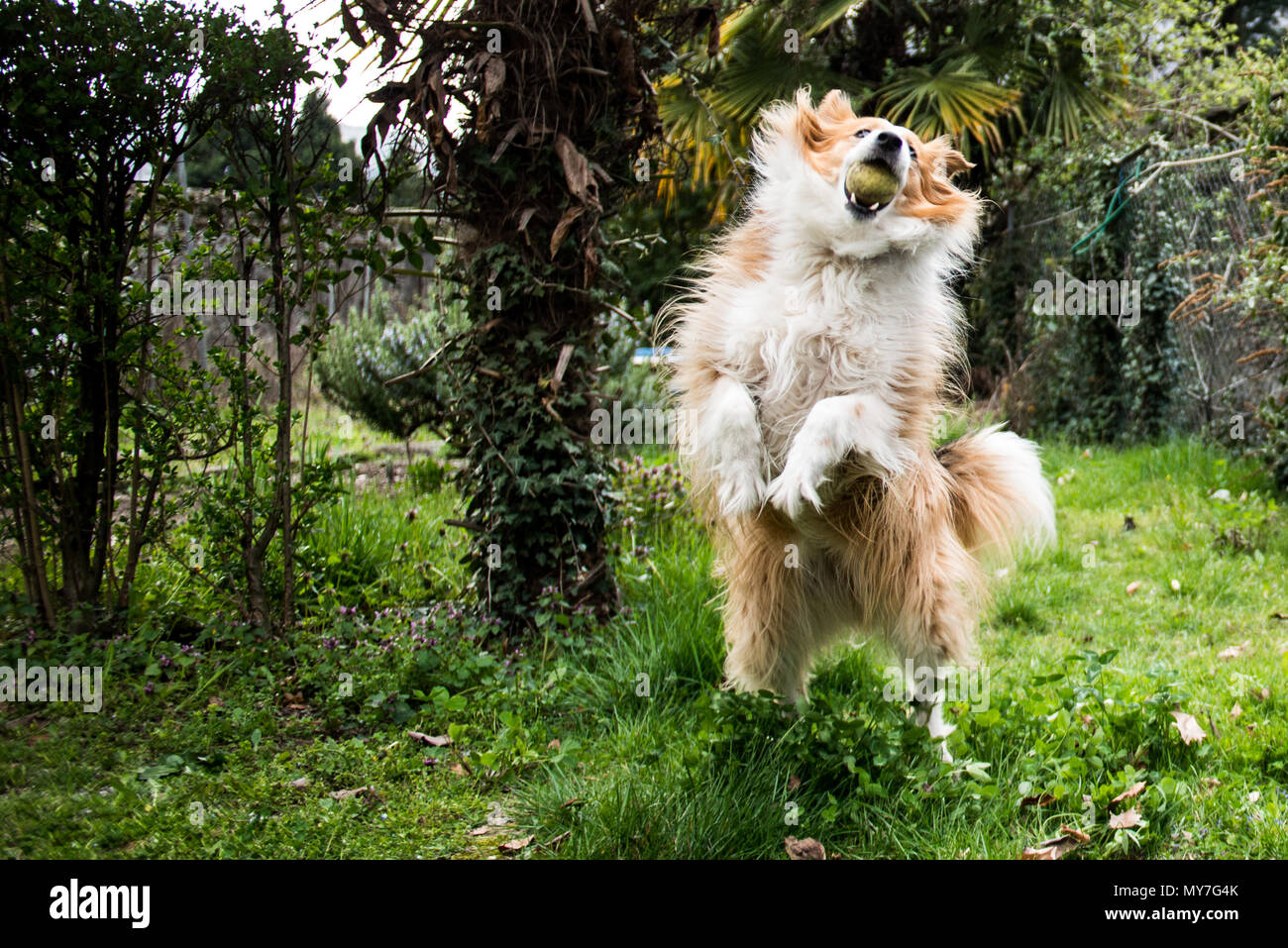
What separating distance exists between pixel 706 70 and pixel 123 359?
250 cm

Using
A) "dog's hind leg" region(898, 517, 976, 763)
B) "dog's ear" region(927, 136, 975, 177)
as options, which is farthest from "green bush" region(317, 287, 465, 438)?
"dog's ear" region(927, 136, 975, 177)

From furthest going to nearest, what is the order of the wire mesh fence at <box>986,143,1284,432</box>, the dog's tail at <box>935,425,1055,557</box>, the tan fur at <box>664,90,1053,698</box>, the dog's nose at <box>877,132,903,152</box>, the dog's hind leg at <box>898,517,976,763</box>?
1. the wire mesh fence at <box>986,143,1284,432</box>
2. the dog's tail at <box>935,425,1055,557</box>
3. the dog's hind leg at <box>898,517,976,763</box>
4. the tan fur at <box>664,90,1053,698</box>
5. the dog's nose at <box>877,132,903,152</box>

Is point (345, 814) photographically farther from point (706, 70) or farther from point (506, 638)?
point (706, 70)

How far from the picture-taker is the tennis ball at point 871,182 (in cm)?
222

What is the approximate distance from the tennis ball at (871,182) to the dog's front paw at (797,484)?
2.08ft

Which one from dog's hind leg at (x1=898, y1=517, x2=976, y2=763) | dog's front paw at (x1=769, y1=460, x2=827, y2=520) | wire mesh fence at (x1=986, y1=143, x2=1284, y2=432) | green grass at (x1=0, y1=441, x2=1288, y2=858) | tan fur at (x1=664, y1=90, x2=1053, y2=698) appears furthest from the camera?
wire mesh fence at (x1=986, y1=143, x2=1284, y2=432)

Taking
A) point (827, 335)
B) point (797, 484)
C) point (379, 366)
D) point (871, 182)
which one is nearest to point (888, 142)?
point (871, 182)

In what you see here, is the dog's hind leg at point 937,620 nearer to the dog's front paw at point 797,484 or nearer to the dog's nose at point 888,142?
the dog's front paw at point 797,484

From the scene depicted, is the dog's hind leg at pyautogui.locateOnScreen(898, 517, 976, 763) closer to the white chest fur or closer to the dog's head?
the white chest fur

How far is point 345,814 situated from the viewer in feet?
9.30

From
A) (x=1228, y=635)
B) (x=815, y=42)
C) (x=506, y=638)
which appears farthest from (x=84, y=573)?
(x=1228, y=635)

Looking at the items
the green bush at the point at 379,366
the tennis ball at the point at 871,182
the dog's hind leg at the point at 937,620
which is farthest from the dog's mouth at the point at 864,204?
the green bush at the point at 379,366

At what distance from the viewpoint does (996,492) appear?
3119 mm

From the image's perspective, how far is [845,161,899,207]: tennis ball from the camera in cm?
222
